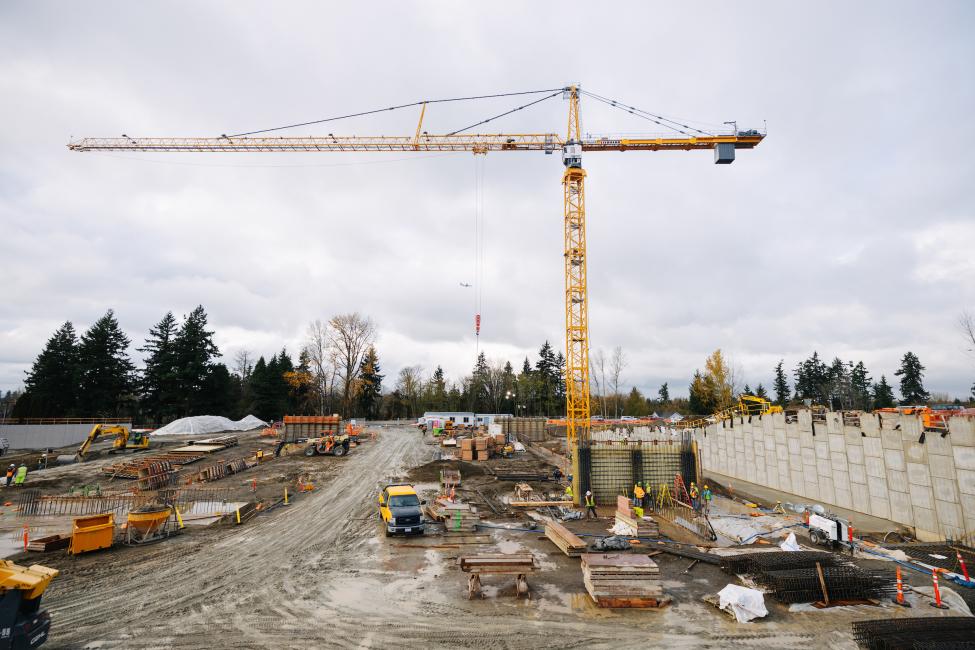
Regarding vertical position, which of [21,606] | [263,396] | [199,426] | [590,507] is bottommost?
[590,507]

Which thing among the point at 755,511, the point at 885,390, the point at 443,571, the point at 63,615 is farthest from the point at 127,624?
the point at 885,390

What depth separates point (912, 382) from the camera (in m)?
81.2

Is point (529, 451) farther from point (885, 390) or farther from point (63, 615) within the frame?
point (885, 390)

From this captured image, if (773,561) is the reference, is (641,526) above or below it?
below

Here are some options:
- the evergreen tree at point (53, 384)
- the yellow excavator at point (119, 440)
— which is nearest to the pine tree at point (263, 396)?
the evergreen tree at point (53, 384)

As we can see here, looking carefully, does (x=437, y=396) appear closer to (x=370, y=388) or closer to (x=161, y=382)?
(x=370, y=388)

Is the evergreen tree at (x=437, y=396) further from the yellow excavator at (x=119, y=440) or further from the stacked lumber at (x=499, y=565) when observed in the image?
the stacked lumber at (x=499, y=565)

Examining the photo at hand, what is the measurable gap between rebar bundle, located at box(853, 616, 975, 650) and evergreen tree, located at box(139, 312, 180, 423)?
224ft

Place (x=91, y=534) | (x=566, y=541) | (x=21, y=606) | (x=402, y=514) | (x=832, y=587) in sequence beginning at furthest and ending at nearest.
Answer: (x=402, y=514) < (x=566, y=541) < (x=91, y=534) < (x=832, y=587) < (x=21, y=606)

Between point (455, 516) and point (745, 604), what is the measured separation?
11454mm

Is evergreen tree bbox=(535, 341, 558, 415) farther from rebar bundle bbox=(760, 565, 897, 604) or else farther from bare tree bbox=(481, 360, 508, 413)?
rebar bundle bbox=(760, 565, 897, 604)

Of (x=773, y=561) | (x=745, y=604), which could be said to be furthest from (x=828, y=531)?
(x=745, y=604)

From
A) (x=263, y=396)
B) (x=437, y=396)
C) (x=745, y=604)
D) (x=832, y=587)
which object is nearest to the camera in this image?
(x=745, y=604)

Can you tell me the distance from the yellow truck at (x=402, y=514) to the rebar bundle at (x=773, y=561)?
1045cm
